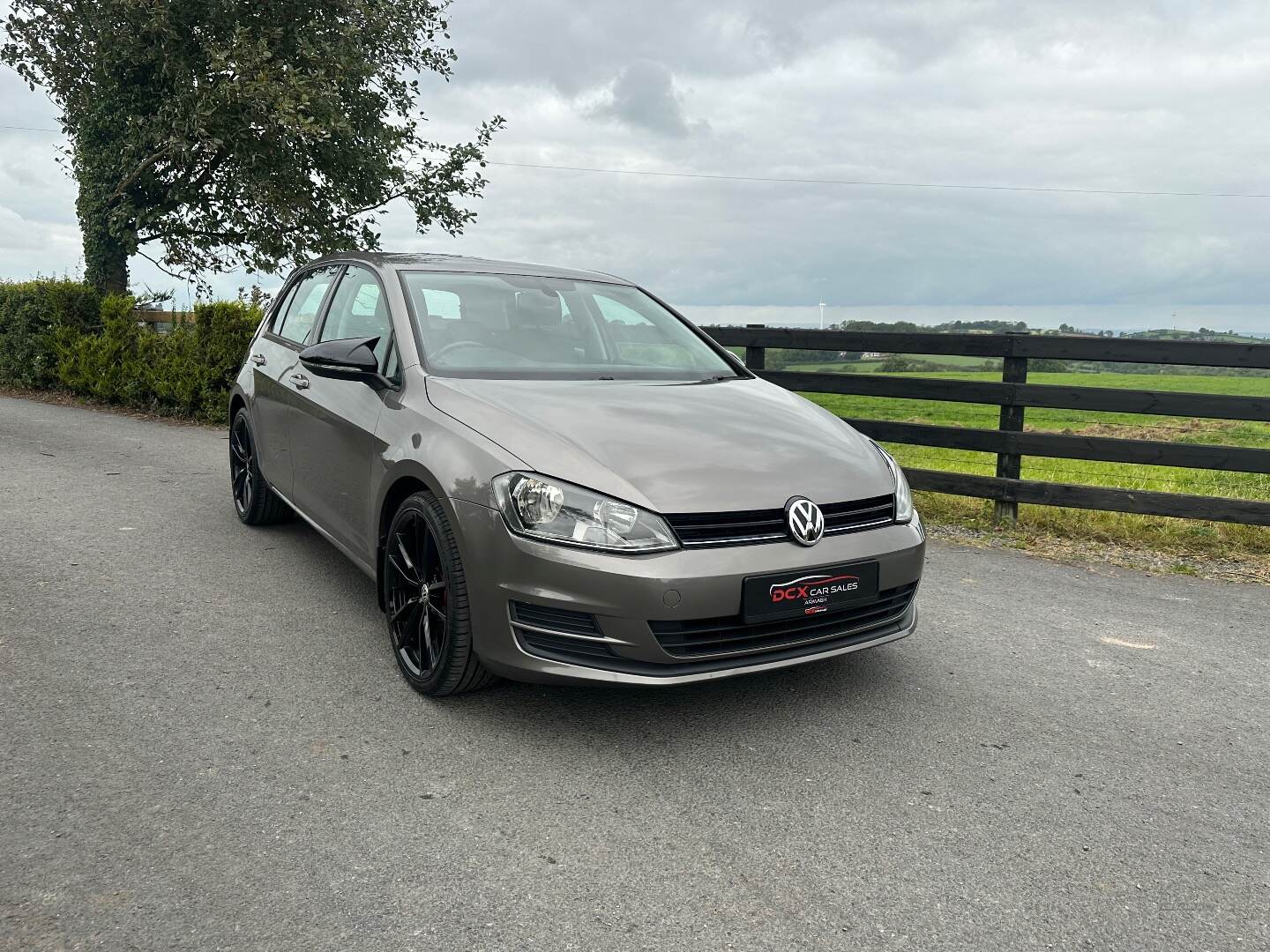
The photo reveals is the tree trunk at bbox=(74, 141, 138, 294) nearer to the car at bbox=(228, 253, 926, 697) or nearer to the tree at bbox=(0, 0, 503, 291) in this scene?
the tree at bbox=(0, 0, 503, 291)

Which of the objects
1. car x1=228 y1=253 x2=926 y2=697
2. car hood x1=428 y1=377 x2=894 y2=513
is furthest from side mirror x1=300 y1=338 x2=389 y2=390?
car hood x1=428 y1=377 x2=894 y2=513

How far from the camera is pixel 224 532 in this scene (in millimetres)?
6148

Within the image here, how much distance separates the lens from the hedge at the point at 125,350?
38.2ft

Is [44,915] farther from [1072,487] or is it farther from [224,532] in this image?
[1072,487]

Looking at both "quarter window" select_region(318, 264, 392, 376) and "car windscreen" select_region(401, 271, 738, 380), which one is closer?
"car windscreen" select_region(401, 271, 738, 380)

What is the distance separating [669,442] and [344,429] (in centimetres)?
165

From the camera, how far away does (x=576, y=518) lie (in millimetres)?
3094

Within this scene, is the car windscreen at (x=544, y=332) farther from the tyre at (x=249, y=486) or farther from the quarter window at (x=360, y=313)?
the tyre at (x=249, y=486)

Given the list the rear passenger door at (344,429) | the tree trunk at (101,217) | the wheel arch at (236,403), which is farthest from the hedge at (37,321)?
the rear passenger door at (344,429)

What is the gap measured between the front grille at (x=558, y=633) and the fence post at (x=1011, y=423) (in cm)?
489

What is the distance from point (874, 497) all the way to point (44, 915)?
2.71 metres

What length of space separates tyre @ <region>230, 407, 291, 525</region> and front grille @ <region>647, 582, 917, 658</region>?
3592 millimetres

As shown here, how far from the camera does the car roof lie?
465 centimetres

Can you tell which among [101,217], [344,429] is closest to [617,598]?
[344,429]
